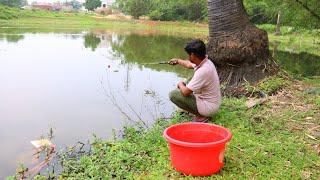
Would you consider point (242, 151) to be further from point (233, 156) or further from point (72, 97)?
point (72, 97)

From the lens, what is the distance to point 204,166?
13.7ft

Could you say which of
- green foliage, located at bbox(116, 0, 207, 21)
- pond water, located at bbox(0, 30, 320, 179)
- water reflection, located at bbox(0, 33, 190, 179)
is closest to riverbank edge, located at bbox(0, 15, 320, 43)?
green foliage, located at bbox(116, 0, 207, 21)

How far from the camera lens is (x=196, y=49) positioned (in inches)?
204

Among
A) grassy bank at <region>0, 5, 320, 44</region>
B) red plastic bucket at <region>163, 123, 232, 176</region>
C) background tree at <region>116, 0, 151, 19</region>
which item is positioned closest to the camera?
red plastic bucket at <region>163, 123, 232, 176</region>

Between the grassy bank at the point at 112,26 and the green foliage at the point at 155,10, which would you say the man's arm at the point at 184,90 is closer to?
the grassy bank at the point at 112,26

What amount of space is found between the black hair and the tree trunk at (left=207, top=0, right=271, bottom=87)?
123 inches

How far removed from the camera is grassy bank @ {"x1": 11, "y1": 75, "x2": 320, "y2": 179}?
4.42 metres

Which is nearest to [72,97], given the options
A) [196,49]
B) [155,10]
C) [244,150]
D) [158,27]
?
[196,49]

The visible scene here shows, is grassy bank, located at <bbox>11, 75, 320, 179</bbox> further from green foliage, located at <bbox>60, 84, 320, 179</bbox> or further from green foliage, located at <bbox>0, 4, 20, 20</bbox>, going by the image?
green foliage, located at <bbox>0, 4, 20, 20</bbox>

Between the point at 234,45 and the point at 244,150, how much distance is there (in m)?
3.69

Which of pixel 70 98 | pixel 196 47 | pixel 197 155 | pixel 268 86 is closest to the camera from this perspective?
pixel 197 155

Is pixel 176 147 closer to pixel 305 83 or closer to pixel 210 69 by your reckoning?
pixel 210 69

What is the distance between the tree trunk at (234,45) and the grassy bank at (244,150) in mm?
1468

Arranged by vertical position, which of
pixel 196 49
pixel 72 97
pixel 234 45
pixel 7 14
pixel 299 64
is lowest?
pixel 299 64
